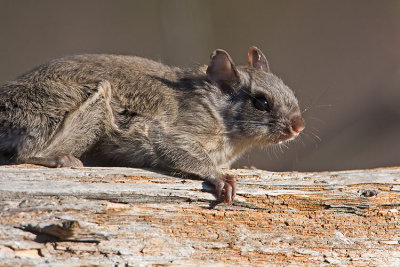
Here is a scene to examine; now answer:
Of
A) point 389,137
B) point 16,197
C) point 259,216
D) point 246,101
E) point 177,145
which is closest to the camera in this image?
point 16,197

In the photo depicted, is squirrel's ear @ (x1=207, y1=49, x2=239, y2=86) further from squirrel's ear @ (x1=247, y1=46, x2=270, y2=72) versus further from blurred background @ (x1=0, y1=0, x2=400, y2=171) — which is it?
blurred background @ (x1=0, y1=0, x2=400, y2=171)

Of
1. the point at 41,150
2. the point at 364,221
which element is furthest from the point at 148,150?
the point at 364,221

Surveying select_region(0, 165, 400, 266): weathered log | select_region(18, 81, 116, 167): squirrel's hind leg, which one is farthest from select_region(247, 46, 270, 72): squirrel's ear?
select_region(18, 81, 116, 167): squirrel's hind leg

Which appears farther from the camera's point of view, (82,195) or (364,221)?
(364,221)

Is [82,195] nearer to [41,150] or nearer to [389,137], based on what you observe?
[41,150]

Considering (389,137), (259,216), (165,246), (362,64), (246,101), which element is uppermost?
(362,64)

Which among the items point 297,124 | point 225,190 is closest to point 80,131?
point 225,190

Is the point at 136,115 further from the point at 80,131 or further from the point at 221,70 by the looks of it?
the point at 221,70
